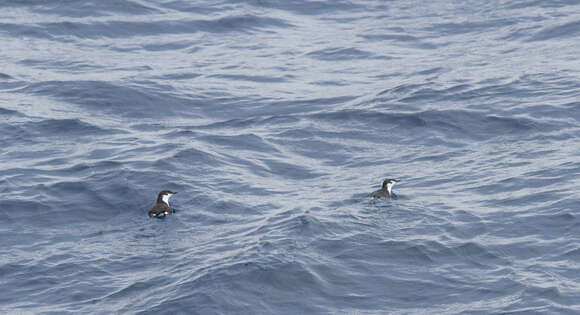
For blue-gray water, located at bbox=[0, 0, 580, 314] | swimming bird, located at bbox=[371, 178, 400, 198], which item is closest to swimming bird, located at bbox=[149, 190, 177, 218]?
blue-gray water, located at bbox=[0, 0, 580, 314]

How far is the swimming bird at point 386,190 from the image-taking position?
20.1 m

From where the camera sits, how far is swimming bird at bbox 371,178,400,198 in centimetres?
2009

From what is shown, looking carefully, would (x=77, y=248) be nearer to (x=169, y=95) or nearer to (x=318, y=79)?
(x=169, y=95)

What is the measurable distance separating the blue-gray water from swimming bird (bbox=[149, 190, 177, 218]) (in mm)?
194

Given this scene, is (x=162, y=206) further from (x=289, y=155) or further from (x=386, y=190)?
(x=289, y=155)

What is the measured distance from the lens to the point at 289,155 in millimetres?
24125

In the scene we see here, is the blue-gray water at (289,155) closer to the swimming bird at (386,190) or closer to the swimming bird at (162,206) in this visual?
the swimming bird at (162,206)

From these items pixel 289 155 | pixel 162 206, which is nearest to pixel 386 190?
pixel 289 155

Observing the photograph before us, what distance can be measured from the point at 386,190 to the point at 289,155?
13.4 feet

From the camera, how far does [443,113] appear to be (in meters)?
26.0

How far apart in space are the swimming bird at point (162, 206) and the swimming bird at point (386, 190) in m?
4.33

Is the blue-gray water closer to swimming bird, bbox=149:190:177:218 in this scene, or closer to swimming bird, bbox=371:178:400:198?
swimming bird, bbox=149:190:177:218

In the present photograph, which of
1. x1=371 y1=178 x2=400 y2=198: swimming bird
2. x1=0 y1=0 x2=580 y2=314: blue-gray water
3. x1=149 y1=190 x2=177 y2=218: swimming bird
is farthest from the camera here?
x1=371 y1=178 x2=400 y2=198: swimming bird

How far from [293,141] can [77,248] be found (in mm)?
8315
